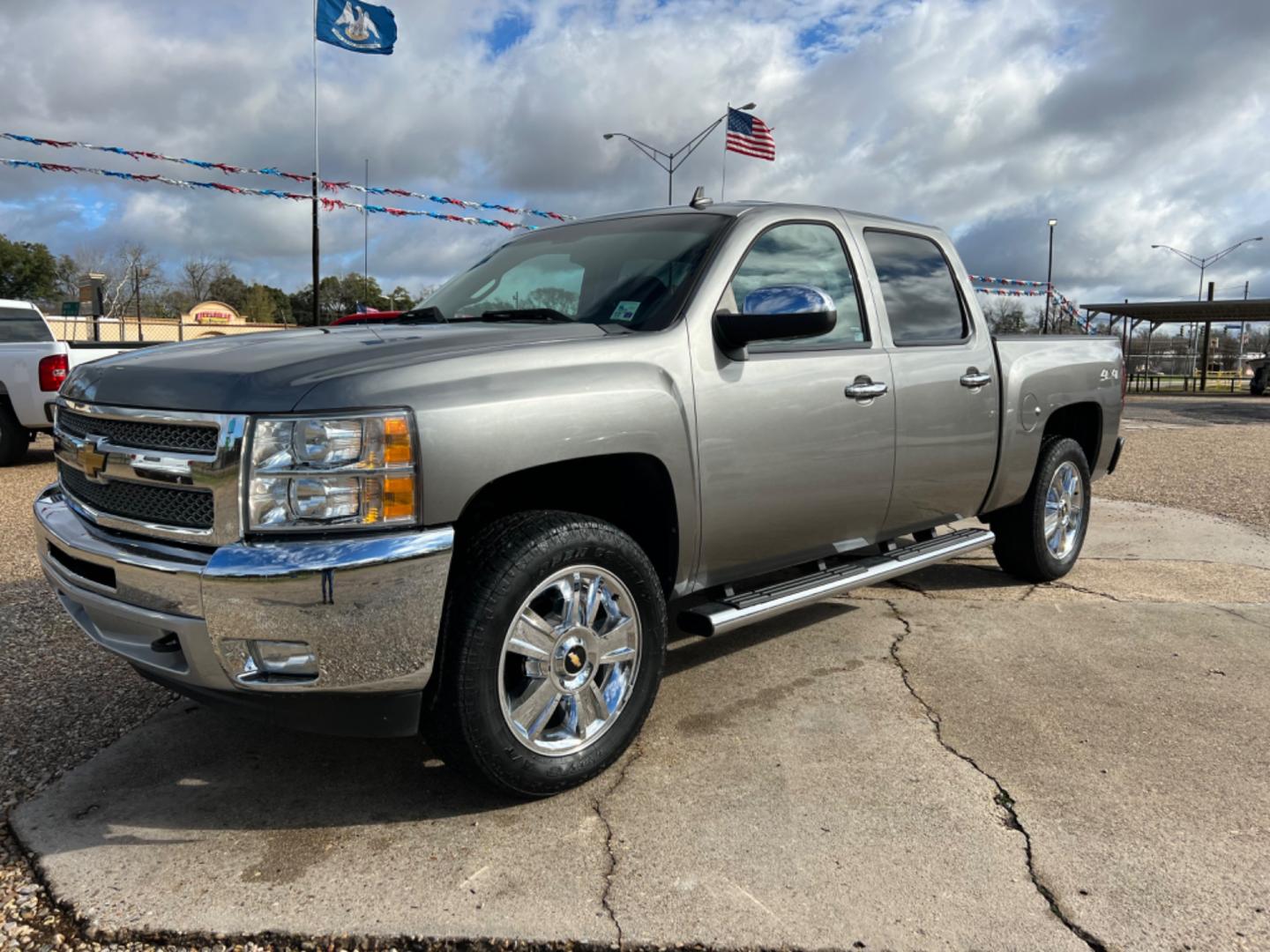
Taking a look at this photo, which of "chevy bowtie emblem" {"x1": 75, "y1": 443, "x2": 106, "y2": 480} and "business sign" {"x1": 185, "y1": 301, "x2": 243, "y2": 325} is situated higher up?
"business sign" {"x1": 185, "y1": 301, "x2": 243, "y2": 325}

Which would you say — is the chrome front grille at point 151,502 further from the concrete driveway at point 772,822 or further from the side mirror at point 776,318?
the side mirror at point 776,318

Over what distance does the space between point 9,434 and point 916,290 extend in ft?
31.7

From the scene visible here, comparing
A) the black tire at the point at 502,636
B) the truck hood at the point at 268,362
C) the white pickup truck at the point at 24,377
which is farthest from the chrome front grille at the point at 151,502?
the white pickup truck at the point at 24,377

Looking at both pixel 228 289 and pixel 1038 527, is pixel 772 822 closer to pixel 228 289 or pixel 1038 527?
pixel 1038 527

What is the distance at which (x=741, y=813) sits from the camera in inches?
112

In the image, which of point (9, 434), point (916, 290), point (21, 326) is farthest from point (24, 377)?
point (916, 290)

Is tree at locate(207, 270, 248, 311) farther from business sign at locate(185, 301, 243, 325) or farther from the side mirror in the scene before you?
the side mirror

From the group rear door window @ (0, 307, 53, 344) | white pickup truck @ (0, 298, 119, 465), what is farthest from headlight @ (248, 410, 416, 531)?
rear door window @ (0, 307, 53, 344)

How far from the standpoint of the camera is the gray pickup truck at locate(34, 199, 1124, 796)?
2.45 metres

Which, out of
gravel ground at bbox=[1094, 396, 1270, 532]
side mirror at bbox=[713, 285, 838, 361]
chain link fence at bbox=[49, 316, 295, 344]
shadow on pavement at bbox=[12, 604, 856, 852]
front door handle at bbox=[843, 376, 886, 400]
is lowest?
shadow on pavement at bbox=[12, 604, 856, 852]

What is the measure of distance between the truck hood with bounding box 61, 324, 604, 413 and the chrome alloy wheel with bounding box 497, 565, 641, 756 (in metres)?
0.75

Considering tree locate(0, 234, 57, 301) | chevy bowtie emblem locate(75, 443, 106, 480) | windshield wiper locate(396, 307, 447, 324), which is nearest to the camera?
chevy bowtie emblem locate(75, 443, 106, 480)

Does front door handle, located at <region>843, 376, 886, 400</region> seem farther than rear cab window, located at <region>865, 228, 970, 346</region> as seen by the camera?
No

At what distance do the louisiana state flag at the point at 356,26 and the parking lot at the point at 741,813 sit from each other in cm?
1772
